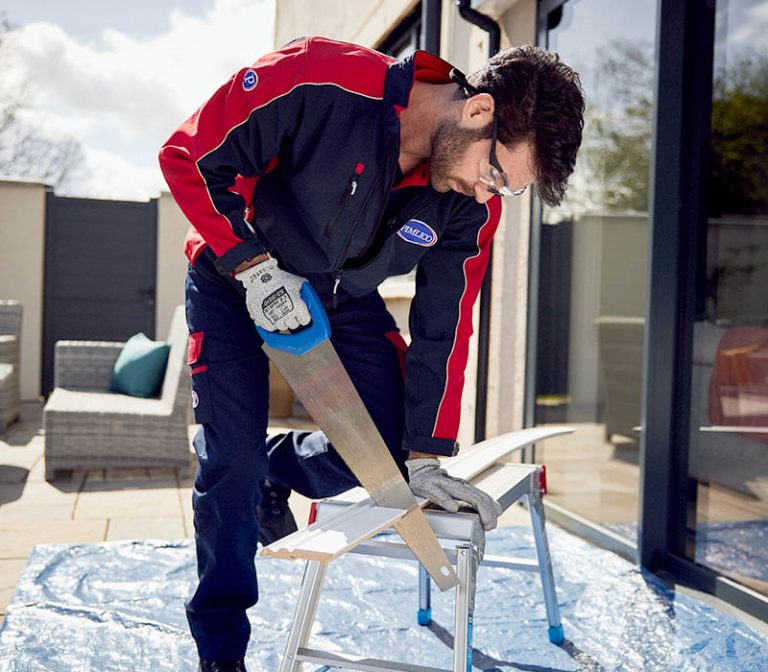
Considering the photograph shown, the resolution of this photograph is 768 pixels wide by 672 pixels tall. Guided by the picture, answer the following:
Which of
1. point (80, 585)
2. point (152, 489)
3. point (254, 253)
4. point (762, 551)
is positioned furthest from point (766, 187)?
point (152, 489)

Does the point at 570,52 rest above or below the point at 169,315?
above

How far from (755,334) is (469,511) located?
1.32 meters

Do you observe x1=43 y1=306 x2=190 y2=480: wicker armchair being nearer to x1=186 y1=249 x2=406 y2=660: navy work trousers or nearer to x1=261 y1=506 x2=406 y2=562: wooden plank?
x1=186 y1=249 x2=406 y2=660: navy work trousers

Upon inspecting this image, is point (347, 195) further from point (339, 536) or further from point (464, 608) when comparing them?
point (464, 608)

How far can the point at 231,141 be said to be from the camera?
1.52m

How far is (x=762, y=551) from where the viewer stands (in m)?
2.42

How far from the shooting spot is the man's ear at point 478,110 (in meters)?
1.53

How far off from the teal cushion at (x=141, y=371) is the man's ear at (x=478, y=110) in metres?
3.59

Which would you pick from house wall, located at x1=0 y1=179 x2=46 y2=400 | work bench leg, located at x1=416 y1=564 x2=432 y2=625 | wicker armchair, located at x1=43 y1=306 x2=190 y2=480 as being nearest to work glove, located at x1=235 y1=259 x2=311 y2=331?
work bench leg, located at x1=416 y1=564 x2=432 y2=625

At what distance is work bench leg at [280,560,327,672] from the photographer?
1601 mm

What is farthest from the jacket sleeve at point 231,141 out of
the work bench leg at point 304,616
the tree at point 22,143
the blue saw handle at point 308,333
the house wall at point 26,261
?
the tree at point 22,143

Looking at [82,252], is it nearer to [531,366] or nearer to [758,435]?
[531,366]

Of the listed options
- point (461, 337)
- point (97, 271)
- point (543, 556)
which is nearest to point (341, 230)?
point (461, 337)

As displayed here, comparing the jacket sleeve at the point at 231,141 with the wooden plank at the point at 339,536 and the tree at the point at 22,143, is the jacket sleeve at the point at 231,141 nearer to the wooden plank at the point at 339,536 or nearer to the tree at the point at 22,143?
the wooden plank at the point at 339,536
